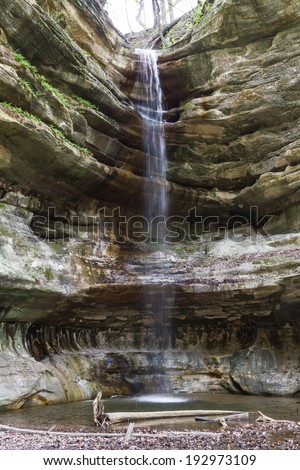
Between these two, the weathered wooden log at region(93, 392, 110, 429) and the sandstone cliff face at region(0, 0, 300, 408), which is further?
the sandstone cliff face at region(0, 0, 300, 408)

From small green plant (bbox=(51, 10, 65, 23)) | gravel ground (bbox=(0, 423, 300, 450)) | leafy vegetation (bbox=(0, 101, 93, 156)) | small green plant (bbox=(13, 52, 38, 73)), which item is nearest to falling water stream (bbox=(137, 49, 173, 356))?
leafy vegetation (bbox=(0, 101, 93, 156))

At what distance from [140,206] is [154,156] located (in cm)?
222

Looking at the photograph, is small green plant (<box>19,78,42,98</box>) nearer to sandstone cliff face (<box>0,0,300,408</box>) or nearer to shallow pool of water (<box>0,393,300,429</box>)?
sandstone cliff face (<box>0,0,300,408</box>)

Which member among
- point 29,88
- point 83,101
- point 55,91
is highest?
point 83,101

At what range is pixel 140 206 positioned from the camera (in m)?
17.3

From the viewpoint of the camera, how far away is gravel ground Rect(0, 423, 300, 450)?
5.72 metres

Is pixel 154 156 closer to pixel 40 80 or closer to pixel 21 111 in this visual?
pixel 40 80

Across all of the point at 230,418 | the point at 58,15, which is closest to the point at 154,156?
the point at 58,15

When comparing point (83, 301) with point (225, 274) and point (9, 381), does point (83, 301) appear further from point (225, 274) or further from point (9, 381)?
point (225, 274)

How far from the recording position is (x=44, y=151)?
512 inches

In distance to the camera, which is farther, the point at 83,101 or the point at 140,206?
the point at 140,206

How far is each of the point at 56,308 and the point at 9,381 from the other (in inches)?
126

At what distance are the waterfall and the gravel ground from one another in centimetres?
1131

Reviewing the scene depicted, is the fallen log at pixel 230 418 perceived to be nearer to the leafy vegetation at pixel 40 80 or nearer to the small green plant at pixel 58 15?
the leafy vegetation at pixel 40 80
